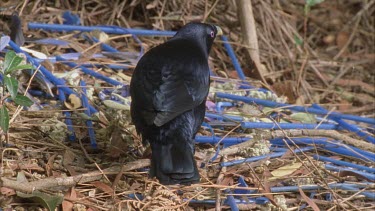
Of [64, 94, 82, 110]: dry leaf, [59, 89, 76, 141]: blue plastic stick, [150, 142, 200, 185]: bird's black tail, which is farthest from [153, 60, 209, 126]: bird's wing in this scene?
[64, 94, 82, 110]: dry leaf

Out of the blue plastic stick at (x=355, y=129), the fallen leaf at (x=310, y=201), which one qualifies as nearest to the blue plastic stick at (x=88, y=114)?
the fallen leaf at (x=310, y=201)

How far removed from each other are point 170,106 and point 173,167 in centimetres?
29

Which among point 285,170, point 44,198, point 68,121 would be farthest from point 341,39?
point 44,198

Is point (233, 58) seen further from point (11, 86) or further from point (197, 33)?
point (11, 86)

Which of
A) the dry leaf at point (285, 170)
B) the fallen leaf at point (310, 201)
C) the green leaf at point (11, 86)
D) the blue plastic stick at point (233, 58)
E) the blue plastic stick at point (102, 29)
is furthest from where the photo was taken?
the blue plastic stick at point (233, 58)

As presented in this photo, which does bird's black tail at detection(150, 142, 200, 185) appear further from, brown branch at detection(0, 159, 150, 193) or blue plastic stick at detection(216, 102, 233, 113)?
blue plastic stick at detection(216, 102, 233, 113)

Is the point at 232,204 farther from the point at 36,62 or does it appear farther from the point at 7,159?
the point at 36,62

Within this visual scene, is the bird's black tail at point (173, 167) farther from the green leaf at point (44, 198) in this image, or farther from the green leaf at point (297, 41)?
the green leaf at point (297, 41)

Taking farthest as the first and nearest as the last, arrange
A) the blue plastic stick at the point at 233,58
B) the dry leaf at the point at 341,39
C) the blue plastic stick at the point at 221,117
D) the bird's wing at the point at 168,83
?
1. the dry leaf at the point at 341,39
2. the blue plastic stick at the point at 233,58
3. the blue plastic stick at the point at 221,117
4. the bird's wing at the point at 168,83

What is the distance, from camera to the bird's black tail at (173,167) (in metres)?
3.18

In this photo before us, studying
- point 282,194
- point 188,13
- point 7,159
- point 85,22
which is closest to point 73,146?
point 7,159

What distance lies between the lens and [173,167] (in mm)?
3195

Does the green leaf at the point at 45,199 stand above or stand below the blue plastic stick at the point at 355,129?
above

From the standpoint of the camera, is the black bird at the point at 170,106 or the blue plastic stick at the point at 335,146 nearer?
the black bird at the point at 170,106
